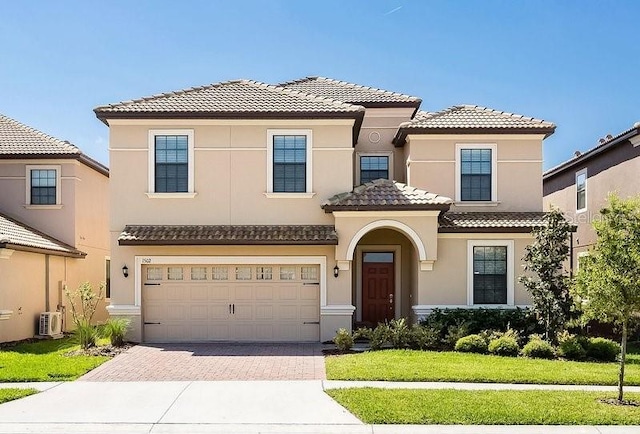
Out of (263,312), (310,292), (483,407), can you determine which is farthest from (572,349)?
(263,312)

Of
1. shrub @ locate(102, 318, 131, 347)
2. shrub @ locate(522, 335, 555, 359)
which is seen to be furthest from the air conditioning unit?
shrub @ locate(522, 335, 555, 359)

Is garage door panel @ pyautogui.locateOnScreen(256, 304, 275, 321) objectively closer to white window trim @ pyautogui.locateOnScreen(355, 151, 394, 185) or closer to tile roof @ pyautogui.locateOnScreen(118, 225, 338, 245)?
tile roof @ pyautogui.locateOnScreen(118, 225, 338, 245)

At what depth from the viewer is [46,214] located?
65.4 feet

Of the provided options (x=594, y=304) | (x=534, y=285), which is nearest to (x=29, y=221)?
(x=534, y=285)

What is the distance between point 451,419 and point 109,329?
9867mm

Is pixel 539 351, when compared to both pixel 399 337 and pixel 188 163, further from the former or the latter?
pixel 188 163

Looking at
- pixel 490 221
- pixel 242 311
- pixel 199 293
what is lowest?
pixel 242 311

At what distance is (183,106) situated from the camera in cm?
1653

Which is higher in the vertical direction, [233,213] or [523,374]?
[233,213]

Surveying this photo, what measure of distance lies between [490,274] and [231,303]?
23.9 ft

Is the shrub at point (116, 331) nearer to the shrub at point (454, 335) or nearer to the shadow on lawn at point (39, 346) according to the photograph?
the shadow on lawn at point (39, 346)

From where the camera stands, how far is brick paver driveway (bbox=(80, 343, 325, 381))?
11.8 metres

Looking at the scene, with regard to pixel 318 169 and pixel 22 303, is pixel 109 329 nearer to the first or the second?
pixel 22 303

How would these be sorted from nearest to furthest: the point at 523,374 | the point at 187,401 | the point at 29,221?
1. the point at 187,401
2. the point at 523,374
3. the point at 29,221
